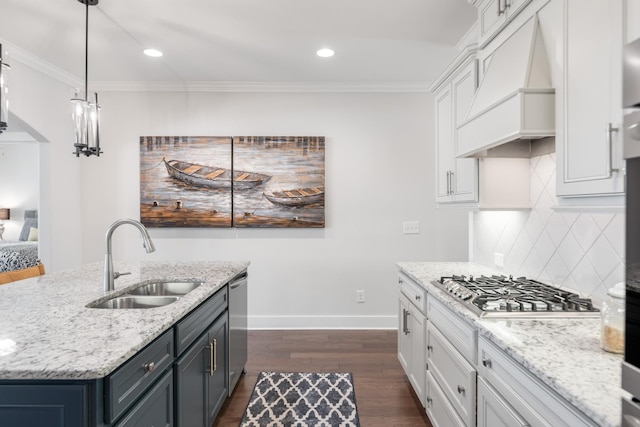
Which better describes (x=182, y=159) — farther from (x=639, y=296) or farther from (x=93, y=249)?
(x=639, y=296)

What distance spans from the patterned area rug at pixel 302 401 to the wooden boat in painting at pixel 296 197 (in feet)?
5.71

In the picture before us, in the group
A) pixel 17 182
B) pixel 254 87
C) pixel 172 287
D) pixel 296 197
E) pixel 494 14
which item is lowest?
pixel 172 287

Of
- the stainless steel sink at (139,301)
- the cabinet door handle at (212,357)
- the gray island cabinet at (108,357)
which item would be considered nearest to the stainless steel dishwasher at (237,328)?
the gray island cabinet at (108,357)

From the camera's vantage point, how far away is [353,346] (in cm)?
355

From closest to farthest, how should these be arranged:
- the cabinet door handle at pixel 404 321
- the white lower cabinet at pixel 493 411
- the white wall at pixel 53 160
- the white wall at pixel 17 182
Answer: the white lower cabinet at pixel 493 411
the cabinet door handle at pixel 404 321
the white wall at pixel 53 160
the white wall at pixel 17 182

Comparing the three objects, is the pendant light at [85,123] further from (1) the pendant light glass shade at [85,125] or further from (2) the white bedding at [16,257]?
(2) the white bedding at [16,257]

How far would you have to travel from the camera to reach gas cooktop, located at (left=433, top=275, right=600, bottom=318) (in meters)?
1.48

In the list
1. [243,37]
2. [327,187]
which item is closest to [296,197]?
[327,187]

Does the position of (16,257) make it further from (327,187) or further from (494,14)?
(494,14)

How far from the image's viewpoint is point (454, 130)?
264cm

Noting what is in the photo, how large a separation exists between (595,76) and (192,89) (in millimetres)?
3739

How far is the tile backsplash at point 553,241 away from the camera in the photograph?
1573mm

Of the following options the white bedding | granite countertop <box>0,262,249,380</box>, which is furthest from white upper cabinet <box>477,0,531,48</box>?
the white bedding

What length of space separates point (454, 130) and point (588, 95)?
4.48 feet
